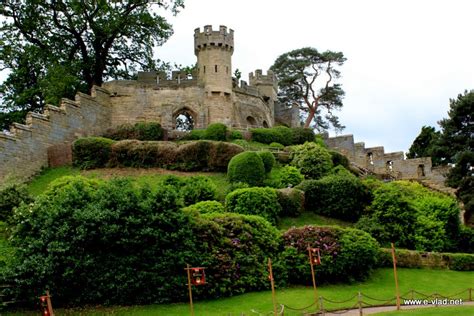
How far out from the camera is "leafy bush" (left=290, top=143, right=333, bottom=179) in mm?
39594

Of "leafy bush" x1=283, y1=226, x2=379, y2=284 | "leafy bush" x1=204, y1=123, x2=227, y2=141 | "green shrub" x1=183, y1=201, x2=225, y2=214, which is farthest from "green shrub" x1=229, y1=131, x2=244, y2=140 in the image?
"leafy bush" x1=283, y1=226, x2=379, y2=284

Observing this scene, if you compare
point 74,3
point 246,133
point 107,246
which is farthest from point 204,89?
point 107,246

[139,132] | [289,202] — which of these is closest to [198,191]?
[289,202]

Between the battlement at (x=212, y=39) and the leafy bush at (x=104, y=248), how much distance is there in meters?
27.6

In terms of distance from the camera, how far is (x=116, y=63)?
50.7 m

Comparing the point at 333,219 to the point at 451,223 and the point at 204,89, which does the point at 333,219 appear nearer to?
the point at 451,223

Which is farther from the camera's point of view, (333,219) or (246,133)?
(246,133)

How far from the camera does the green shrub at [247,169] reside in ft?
119

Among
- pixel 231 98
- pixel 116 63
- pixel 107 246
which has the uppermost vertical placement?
pixel 116 63

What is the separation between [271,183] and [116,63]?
20310 millimetres

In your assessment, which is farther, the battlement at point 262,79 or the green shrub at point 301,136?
the battlement at point 262,79

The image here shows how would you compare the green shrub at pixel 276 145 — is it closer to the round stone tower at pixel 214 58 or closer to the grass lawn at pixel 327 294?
the round stone tower at pixel 214 58

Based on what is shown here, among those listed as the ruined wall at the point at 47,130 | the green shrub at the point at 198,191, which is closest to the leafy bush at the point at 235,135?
the ruined wall at the point at 47,130

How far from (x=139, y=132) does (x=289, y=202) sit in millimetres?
14442
